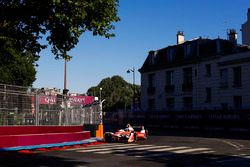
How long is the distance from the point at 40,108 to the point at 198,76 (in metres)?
31.0

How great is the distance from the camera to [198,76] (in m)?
52.2

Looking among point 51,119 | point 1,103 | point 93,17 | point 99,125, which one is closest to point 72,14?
point 93,17

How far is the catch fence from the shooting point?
21531 mm

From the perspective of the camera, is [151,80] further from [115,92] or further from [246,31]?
[115,92]

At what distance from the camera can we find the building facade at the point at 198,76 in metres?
46.8

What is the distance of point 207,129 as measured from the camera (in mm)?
45438

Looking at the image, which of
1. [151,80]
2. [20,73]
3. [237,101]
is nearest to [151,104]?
[151,80]

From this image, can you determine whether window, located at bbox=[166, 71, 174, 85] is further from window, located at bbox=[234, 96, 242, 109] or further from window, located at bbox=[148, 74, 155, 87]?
window, located at bbox=[234, 96, 242, 109]

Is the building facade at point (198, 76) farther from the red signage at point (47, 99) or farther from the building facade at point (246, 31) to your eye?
the red signage at point (47, 99)

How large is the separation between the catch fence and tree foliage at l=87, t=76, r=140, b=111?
7519 centimetres

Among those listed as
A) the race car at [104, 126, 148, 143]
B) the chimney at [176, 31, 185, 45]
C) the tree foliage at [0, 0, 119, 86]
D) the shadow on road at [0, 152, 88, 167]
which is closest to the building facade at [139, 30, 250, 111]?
the chimney at [176, 31, 185, 45]

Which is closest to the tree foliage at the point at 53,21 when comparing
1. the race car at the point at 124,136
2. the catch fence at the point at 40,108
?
the catch fence at the point at 40,108

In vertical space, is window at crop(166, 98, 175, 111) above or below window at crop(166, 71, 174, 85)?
below

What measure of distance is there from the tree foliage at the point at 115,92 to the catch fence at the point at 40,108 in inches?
2960
